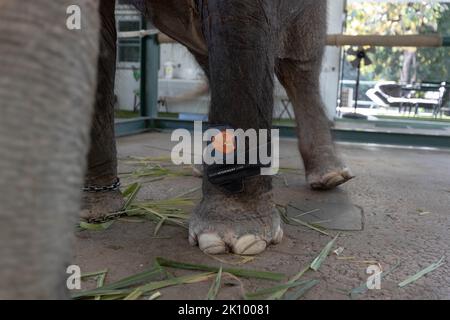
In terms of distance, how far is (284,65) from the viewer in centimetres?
235

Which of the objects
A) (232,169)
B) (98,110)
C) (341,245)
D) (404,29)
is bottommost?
(341,245)

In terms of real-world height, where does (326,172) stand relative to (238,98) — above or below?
below

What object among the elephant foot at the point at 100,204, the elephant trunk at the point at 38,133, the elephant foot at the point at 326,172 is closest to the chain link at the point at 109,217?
the elephant foot at the point at 100,204

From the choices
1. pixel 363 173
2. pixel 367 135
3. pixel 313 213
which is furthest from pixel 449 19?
pixel 313 213

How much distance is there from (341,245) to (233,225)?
31 centimetres

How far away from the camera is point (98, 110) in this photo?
60.9 inches

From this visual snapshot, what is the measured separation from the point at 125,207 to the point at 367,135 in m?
2.61

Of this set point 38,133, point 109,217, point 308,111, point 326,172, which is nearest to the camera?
point 38,133

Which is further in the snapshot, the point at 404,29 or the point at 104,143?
the point at 404,29

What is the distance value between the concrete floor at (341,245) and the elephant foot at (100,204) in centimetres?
7

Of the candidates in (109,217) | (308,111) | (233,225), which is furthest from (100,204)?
(308,111)

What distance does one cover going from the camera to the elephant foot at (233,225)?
1.22 meters

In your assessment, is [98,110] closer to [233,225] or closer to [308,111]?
[233,225]
